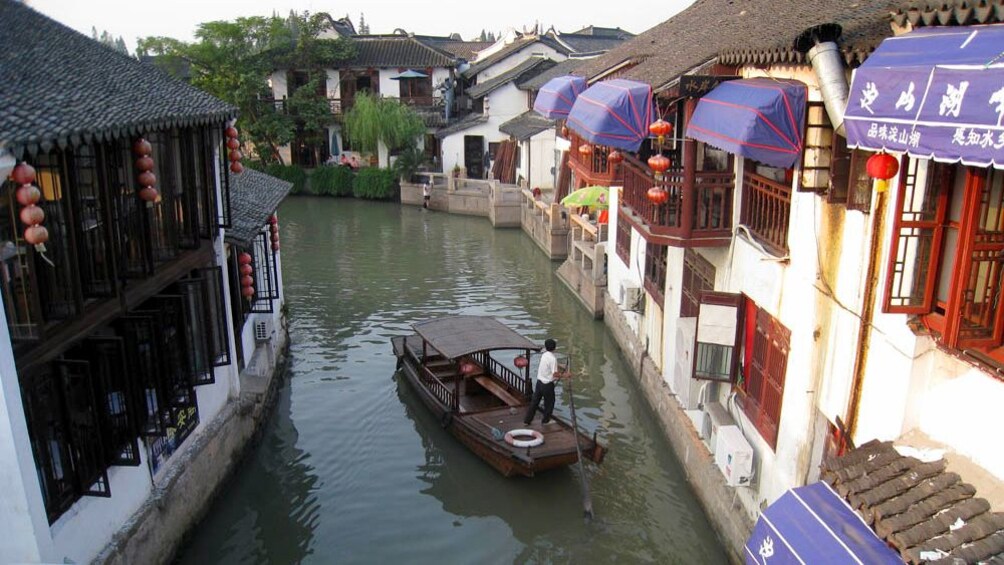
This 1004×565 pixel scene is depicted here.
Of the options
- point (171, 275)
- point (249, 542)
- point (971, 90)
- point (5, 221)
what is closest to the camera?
point (971, 90)

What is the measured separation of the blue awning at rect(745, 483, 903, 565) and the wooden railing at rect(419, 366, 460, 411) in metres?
7.57

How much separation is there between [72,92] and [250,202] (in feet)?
27.1

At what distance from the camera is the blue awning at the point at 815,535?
6.11 metres

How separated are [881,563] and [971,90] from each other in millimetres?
3478

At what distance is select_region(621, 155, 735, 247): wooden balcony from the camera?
11.6 m

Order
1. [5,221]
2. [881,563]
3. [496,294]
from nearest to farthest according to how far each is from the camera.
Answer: [881,563], [5,221], [496,294]

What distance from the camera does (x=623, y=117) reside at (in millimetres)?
13289

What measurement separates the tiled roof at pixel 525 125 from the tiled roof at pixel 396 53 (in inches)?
291

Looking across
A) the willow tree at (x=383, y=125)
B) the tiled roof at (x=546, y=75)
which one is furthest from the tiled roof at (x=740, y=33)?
the willow tree at (x=383, y=125)

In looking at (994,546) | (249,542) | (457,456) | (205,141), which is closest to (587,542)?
(457,456)

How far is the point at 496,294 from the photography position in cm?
2428

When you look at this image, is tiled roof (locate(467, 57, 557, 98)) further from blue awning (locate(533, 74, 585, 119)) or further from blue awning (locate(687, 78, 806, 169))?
blue awning (locate(687, 78, 806, 169))

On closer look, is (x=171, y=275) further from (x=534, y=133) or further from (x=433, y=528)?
(x=534, y=133)

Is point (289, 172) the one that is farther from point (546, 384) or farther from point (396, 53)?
point (546, 384)
